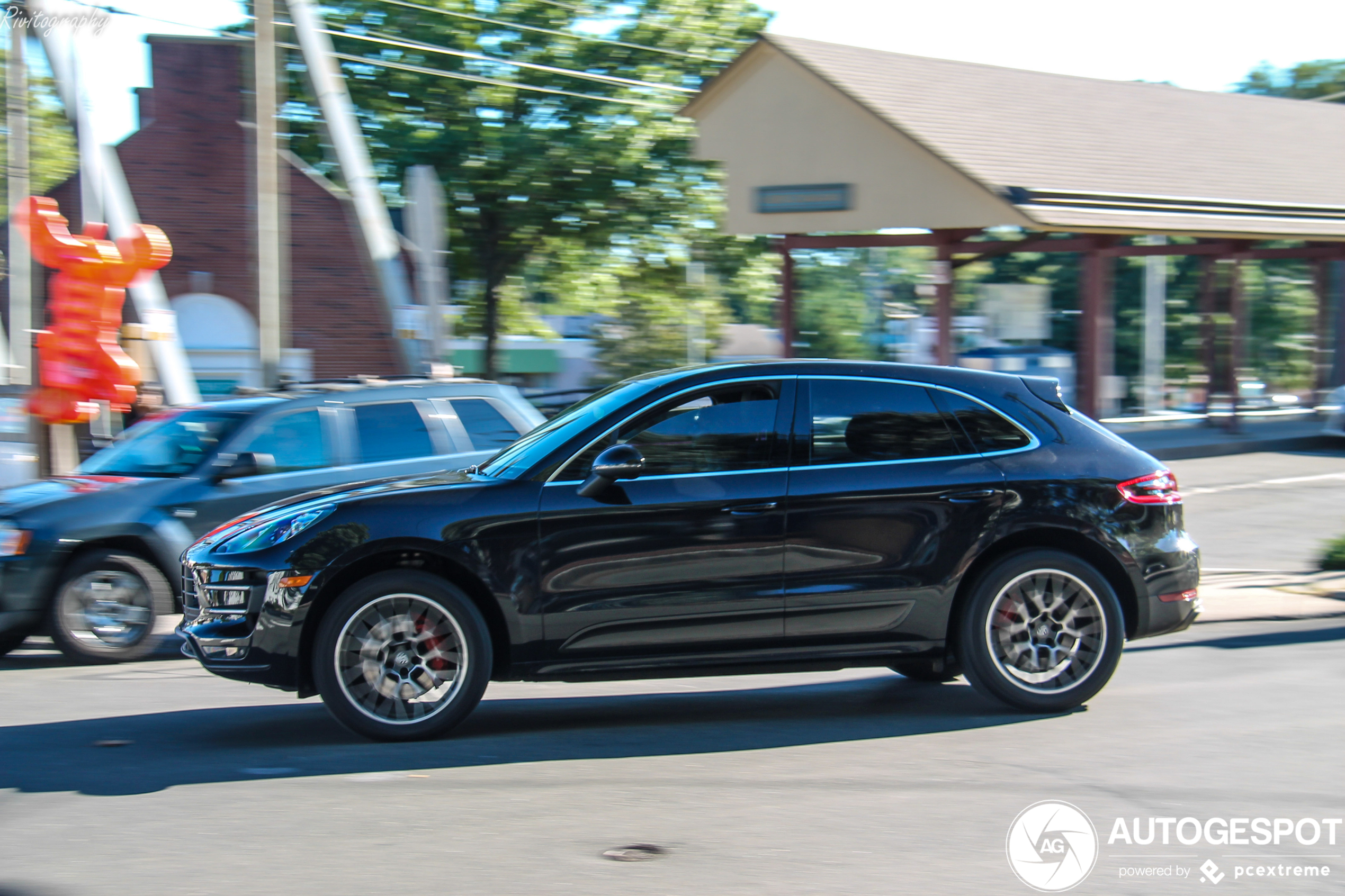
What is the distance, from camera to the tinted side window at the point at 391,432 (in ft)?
28.5

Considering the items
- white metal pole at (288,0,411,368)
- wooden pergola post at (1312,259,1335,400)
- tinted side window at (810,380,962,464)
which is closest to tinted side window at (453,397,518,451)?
tinted side window at (810,380,962,464)

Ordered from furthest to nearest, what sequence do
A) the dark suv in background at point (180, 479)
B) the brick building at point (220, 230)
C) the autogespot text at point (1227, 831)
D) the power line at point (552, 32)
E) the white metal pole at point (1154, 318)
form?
the white metal pole at point (1154, 318)
the power line at point (552, 32)
the brick building at point (220, 230)
the dark suv in background at point (180, 479)
the autogespot text at point (1227, 831)

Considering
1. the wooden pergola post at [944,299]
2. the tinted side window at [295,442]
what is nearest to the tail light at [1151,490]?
the tinted side window at [295,442]

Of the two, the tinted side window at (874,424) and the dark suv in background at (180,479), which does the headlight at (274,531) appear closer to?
the dark suv in background at (180,479)

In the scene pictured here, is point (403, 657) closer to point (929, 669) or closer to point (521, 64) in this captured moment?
point (929, 669)

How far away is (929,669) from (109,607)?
199 inches

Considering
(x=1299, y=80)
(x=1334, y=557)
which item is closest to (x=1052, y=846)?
(x=1334, y=557)

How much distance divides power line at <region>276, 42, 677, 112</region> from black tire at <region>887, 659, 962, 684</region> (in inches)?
801

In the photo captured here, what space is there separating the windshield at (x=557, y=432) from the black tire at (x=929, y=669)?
1815 mm

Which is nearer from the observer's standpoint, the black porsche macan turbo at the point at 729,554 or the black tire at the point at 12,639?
the black porsche macan turbo at the point at 729,554

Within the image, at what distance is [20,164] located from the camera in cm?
1249

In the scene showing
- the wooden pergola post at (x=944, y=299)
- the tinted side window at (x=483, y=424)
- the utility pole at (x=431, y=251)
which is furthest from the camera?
the wooden pergola post at (x=944, y=299)

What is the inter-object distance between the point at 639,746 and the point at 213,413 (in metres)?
4.47

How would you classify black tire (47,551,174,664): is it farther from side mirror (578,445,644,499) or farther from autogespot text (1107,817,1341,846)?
autogespot text (1107,817,1341,846)
